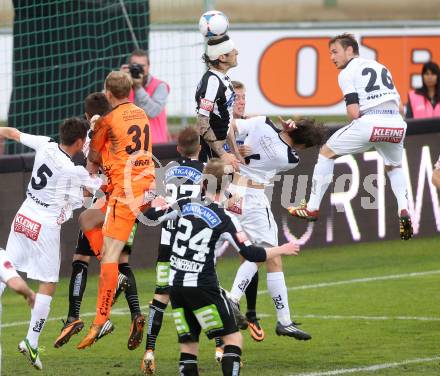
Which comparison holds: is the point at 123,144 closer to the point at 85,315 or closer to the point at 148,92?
the point at 85,315

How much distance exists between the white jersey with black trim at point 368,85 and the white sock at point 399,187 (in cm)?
78

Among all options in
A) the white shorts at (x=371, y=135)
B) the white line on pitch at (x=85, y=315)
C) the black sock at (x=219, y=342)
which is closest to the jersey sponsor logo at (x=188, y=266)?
the black sock at (x=219, y=342)

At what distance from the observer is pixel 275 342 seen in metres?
12.7

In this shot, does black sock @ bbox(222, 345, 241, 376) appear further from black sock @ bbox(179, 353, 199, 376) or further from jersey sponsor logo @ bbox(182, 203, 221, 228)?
jersey sponsor logo @ bbox(182, 203, 221, 228)

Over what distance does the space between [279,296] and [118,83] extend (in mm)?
2396

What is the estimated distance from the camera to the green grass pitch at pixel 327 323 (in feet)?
37.6

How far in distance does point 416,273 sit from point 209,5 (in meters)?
4.38

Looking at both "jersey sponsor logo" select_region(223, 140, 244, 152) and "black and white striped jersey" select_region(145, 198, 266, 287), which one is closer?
"black and white striped jersey" select_region(145, 198, 266, 287)

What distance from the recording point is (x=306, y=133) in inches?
482

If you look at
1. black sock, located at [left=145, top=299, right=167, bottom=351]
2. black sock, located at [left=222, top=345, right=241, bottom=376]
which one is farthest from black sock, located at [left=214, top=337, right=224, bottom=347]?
black sock, located at [left=222, top=345, right=241, bottom=376]

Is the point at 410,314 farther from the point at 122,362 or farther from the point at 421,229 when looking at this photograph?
the point at 421,229

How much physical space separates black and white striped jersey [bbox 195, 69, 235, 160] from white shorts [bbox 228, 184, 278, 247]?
22.5 inches

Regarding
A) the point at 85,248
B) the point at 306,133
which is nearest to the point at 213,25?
the point at 306,133

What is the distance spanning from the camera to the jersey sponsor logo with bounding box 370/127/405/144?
1310 cm
